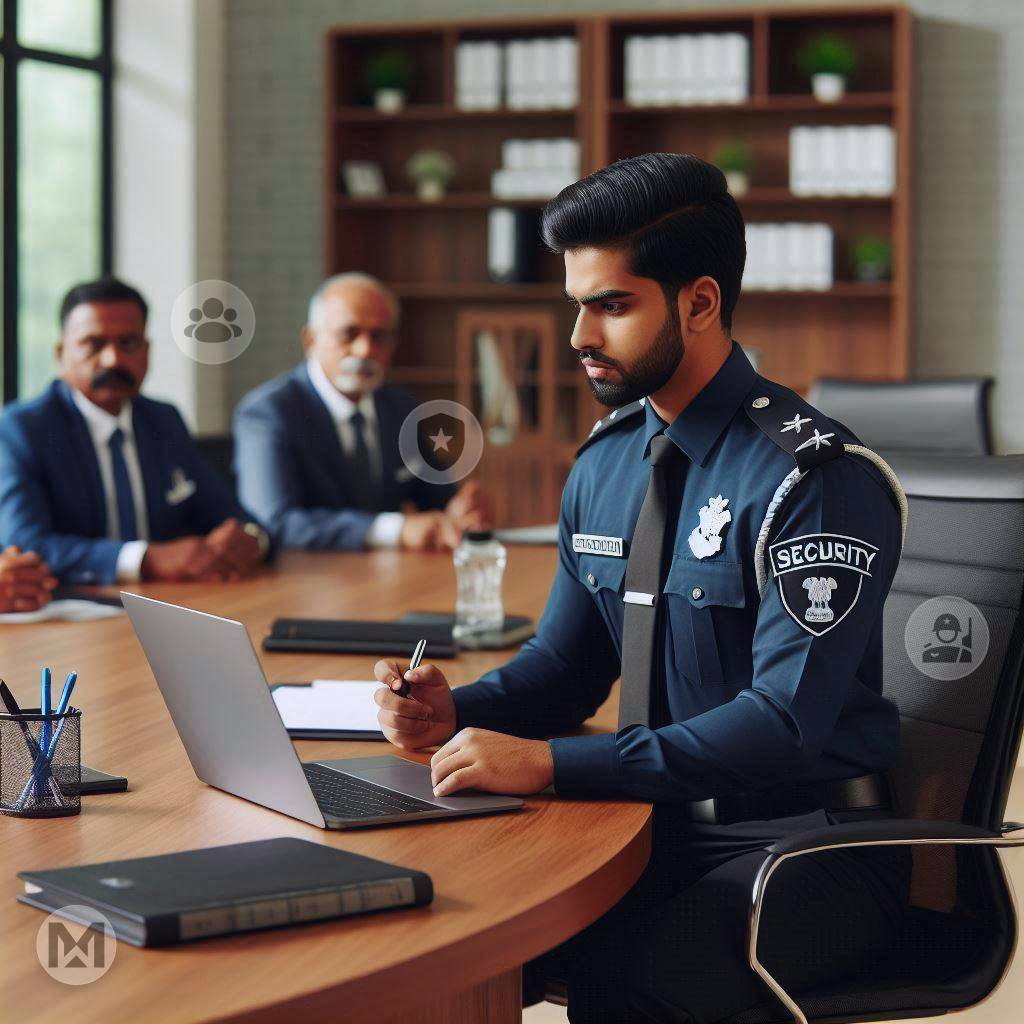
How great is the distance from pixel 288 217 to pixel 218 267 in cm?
38

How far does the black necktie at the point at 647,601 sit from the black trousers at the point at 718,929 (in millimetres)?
122

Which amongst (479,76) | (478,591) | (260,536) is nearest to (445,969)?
(478,591)

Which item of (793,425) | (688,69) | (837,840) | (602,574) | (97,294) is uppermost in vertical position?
(688,69)

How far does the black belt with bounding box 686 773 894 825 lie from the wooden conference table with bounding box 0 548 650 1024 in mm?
→ 141

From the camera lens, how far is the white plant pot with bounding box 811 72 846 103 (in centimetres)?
563

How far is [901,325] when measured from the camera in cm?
570

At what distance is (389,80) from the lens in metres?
6.10

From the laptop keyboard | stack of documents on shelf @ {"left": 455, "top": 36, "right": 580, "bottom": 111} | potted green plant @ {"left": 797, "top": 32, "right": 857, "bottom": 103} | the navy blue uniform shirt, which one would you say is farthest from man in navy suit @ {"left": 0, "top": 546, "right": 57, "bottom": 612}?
potted green plant @ {"left": 797, "top": 32, "right": 857, "bottom": 103}

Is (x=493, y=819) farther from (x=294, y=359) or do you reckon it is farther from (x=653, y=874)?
(x=294, y=359)

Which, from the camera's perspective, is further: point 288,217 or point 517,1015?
point 288,217

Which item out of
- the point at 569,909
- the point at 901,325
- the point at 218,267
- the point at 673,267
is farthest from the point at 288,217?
the point at 569,909

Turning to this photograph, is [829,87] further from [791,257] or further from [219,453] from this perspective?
[219,453]

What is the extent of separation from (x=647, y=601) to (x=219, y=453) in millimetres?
2663

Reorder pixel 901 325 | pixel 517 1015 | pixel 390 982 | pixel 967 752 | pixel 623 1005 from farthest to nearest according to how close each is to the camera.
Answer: pixel 901 325 → pixel 967 752 → pixel 623 1005 → pixel 517 1015 → pixel 390 982
